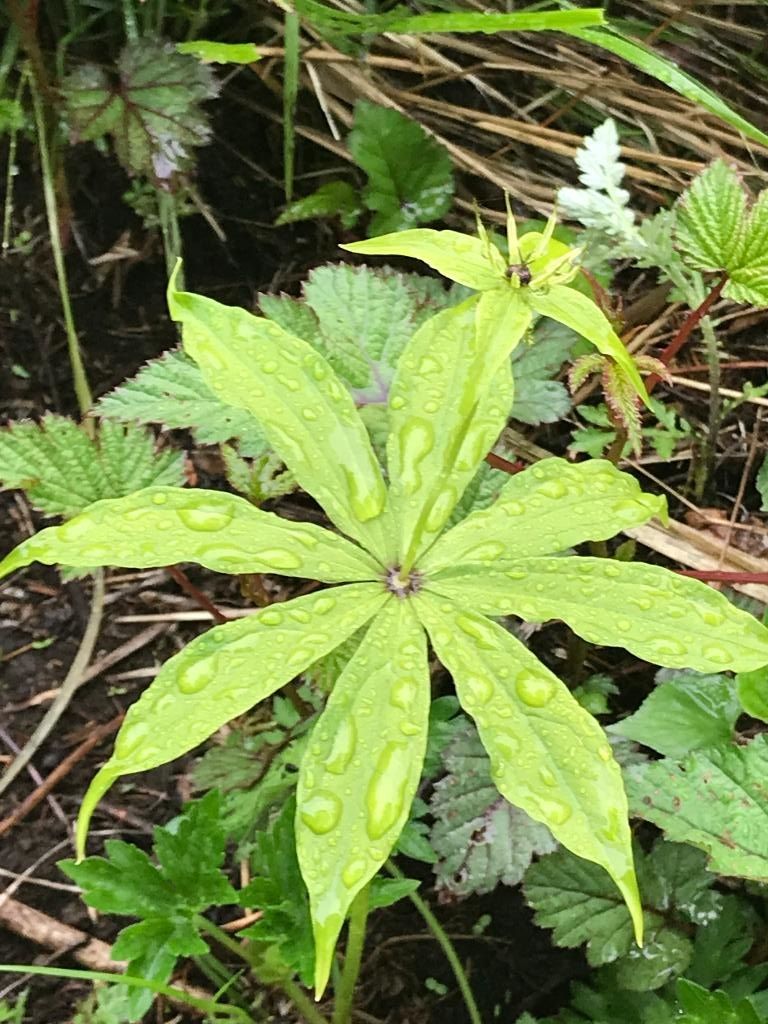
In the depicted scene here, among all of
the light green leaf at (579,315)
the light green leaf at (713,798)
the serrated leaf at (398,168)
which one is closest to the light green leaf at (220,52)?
the serrated leaf at (398,168)

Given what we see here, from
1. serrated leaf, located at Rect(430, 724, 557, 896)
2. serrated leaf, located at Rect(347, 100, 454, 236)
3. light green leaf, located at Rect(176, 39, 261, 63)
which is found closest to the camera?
serrated leaf, located at Rect(430, 724, 557, 896)

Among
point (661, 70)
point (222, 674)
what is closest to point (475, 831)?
point (222, 674)

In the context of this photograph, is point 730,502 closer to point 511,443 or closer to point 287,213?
point 511,443

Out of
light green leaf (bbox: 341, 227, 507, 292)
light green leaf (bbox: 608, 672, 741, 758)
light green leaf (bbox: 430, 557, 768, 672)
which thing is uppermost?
light green leaf (bbox: 341, 227, 507, 292)

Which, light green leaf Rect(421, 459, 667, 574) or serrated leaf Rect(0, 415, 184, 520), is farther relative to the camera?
serrated leaf Rect(0, 415, 184, 520)

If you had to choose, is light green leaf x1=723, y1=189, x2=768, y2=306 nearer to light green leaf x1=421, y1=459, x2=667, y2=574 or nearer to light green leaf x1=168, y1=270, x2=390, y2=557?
light green leaf x1=421, y1=459, x2=667, y2=574

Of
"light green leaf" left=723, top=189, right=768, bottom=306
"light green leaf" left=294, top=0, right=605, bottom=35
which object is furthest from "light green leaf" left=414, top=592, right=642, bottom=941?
"light green leaf" left=294, top=0, right=605, bottom=35

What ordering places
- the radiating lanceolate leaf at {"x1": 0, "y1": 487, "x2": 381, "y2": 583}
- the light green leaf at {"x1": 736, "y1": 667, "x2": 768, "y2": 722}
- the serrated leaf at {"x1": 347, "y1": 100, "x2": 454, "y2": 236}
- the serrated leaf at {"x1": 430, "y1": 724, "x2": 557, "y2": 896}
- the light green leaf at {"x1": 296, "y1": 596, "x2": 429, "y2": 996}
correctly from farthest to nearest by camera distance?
1. the serrated leaf at {"x1": 347, "y1": 100, "x2": 454, "y2": 236}
2. the serrated leaf at {"x1": 430, "y1": 724, "x2": 557, "y2": 896}
3. the light green leaf at {"x1": 736, "y1": 667, "x2": 768, "y2": 722}
4. the radiating lanceolate leaf at {"x1": 0, "y1": 487, "x2": 381, "y2": 583}
5. the light green leaf at {"x1": 296, "y1": 596, "x2": 429, "y2": 996}

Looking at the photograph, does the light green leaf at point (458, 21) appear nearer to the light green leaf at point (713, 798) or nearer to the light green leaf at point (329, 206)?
the light green leaf at point (329, 206)
